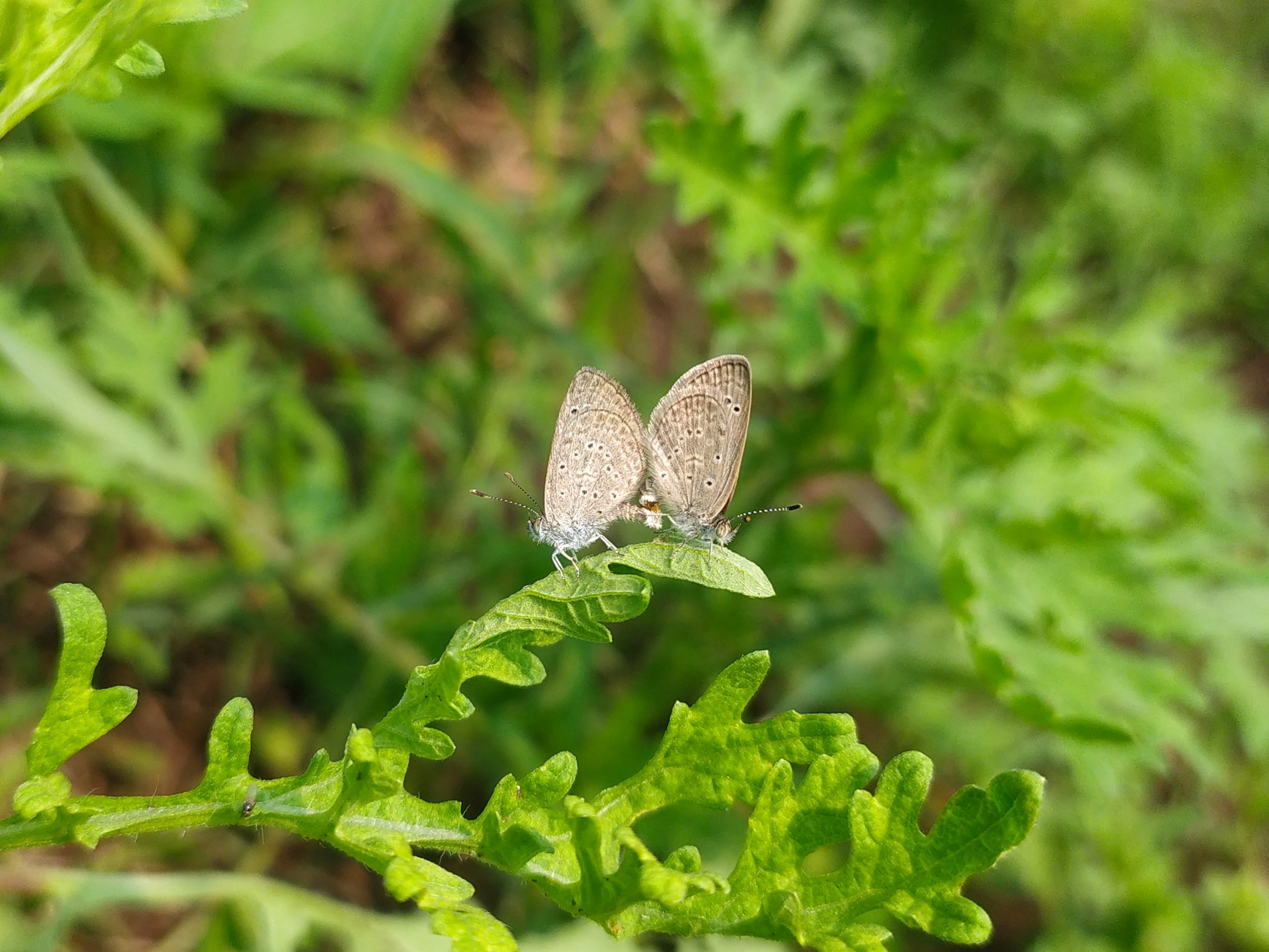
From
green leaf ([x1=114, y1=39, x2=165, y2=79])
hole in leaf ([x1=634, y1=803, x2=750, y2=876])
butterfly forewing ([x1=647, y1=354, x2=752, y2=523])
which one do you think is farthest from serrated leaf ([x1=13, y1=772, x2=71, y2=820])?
hole in leaf ([x1=634, y1=803, x2=750, y2=876])

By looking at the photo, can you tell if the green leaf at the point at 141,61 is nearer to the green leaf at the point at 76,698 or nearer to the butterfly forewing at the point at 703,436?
the green leaf at the point at 76,698

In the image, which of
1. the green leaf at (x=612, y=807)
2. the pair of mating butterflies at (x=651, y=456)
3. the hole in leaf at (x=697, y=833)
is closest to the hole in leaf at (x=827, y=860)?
the hole in leaf at (x=697, y=833)

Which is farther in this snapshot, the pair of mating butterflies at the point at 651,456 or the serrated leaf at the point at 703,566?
the pair of mating butterflies at the point at 651,456

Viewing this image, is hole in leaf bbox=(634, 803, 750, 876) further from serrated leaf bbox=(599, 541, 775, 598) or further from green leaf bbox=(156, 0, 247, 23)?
green leaf bbox=(156, 0, 247, 23)

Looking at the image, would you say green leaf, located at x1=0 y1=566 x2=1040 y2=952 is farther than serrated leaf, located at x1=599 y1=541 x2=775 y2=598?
No

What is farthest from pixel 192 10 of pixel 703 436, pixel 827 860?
pixel 827 860

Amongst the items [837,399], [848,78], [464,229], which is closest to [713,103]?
[837,399]

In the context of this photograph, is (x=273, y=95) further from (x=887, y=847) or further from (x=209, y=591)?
(x=887, y=847)

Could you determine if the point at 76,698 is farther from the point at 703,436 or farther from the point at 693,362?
the point at 693,362
